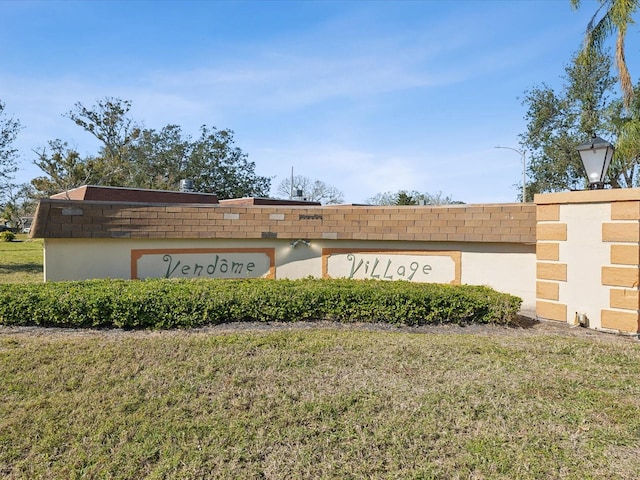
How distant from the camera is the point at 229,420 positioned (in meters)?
3.22

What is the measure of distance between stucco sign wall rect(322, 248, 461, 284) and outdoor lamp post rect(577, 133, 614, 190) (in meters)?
2.37

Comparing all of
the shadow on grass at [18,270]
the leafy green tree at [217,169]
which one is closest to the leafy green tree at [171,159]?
the leafy green tree at [217,169]

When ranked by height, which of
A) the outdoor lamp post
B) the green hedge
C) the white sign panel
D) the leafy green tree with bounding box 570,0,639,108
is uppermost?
the leafy green tree with bounding box 570,0,639,108

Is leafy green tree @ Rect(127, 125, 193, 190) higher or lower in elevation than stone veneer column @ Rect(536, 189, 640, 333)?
higher

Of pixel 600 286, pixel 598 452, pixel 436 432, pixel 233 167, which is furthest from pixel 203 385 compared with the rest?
pixel 233 167

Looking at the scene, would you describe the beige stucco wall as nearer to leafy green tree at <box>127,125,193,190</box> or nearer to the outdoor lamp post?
the outdoor lamp post

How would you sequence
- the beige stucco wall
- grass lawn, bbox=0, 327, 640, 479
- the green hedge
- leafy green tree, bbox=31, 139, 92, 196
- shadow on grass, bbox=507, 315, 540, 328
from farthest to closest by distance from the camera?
leafy green tree, bbox=31, 139, 92, 196 → the beige stucco wall → shadow on grass, bbox=507, 315, 540, 328 → the green hedge → grass lawn, bbox=0, 327, 640, 479

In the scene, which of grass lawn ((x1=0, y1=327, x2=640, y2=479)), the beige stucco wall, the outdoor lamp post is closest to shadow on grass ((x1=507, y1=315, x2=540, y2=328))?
the beige stucco wall

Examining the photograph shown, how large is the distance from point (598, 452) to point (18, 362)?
4980mm

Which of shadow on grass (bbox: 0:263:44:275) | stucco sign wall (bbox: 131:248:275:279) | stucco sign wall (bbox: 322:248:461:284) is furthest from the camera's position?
shadow on grass (bbox: 0:263:44:275)

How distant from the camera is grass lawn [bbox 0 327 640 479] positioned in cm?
276

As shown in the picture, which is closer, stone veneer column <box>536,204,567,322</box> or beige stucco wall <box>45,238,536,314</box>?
stone veneer column <box>536,204,567,322</box>

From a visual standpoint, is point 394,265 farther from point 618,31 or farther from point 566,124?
point 566,124

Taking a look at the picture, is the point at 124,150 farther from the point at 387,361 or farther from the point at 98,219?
the point at 387,361
